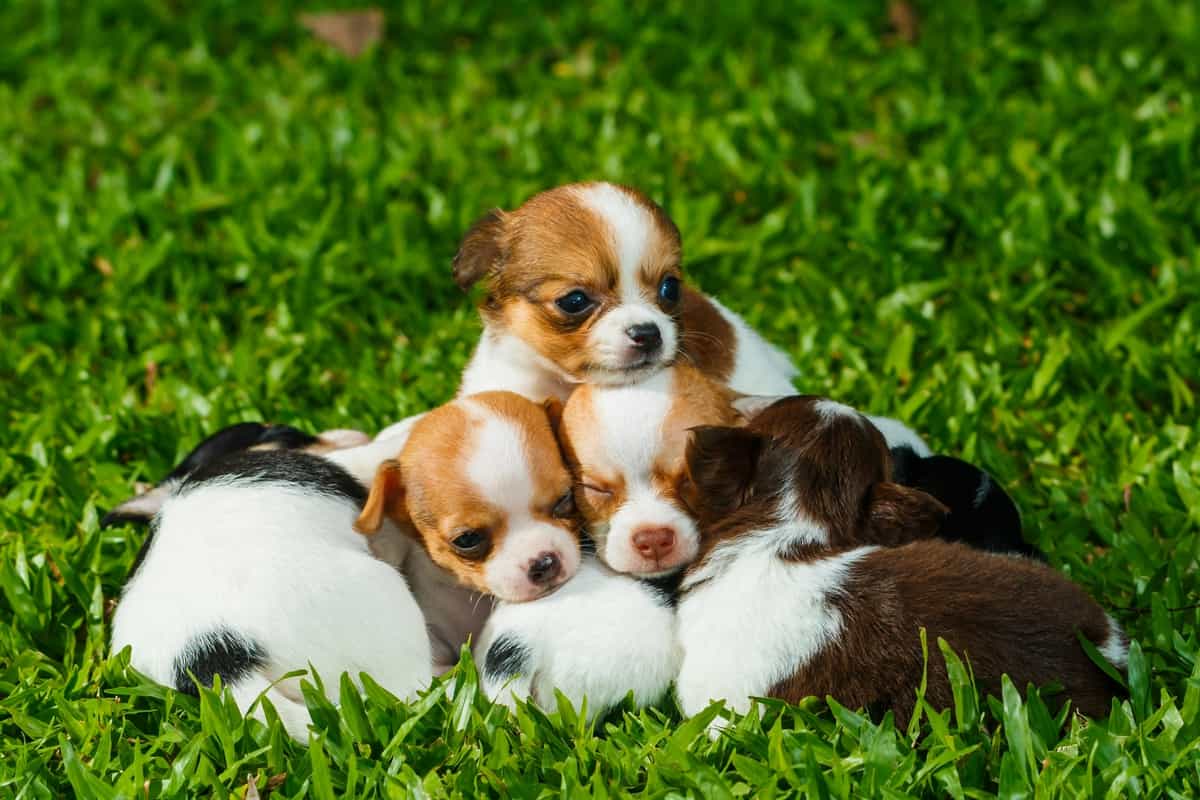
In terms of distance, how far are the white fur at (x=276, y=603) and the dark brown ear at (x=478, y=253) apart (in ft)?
3.46

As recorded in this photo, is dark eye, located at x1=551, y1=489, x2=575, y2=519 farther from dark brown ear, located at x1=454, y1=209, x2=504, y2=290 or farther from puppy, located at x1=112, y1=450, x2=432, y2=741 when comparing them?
dark brown ear, located at x1=454, y1=209, x2=504, y2=290

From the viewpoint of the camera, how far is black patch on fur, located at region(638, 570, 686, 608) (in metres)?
4.12

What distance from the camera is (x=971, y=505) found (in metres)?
4.50

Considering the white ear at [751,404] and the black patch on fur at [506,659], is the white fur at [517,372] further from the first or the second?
the black patch on fur at [506,659]

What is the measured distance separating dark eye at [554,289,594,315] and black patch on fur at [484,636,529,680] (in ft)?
3.72

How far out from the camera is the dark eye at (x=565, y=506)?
436 centimetres

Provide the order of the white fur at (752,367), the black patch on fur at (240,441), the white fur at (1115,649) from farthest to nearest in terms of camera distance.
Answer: the black patch on fur at (240,441) → the white fur at (752,367) → the white fur at (1115,649)

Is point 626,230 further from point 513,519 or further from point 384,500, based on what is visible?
point 384,500

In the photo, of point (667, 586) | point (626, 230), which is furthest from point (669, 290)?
point (667, 586)

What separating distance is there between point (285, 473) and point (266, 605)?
66cm

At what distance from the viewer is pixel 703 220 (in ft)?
23.5

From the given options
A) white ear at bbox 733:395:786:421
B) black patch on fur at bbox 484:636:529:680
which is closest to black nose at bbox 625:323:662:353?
white ear at bbox 733:395:786:421

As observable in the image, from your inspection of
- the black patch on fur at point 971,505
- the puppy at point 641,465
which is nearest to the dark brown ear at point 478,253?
the puppy at point 641,465

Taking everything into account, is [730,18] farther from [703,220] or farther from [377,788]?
[377,788]
